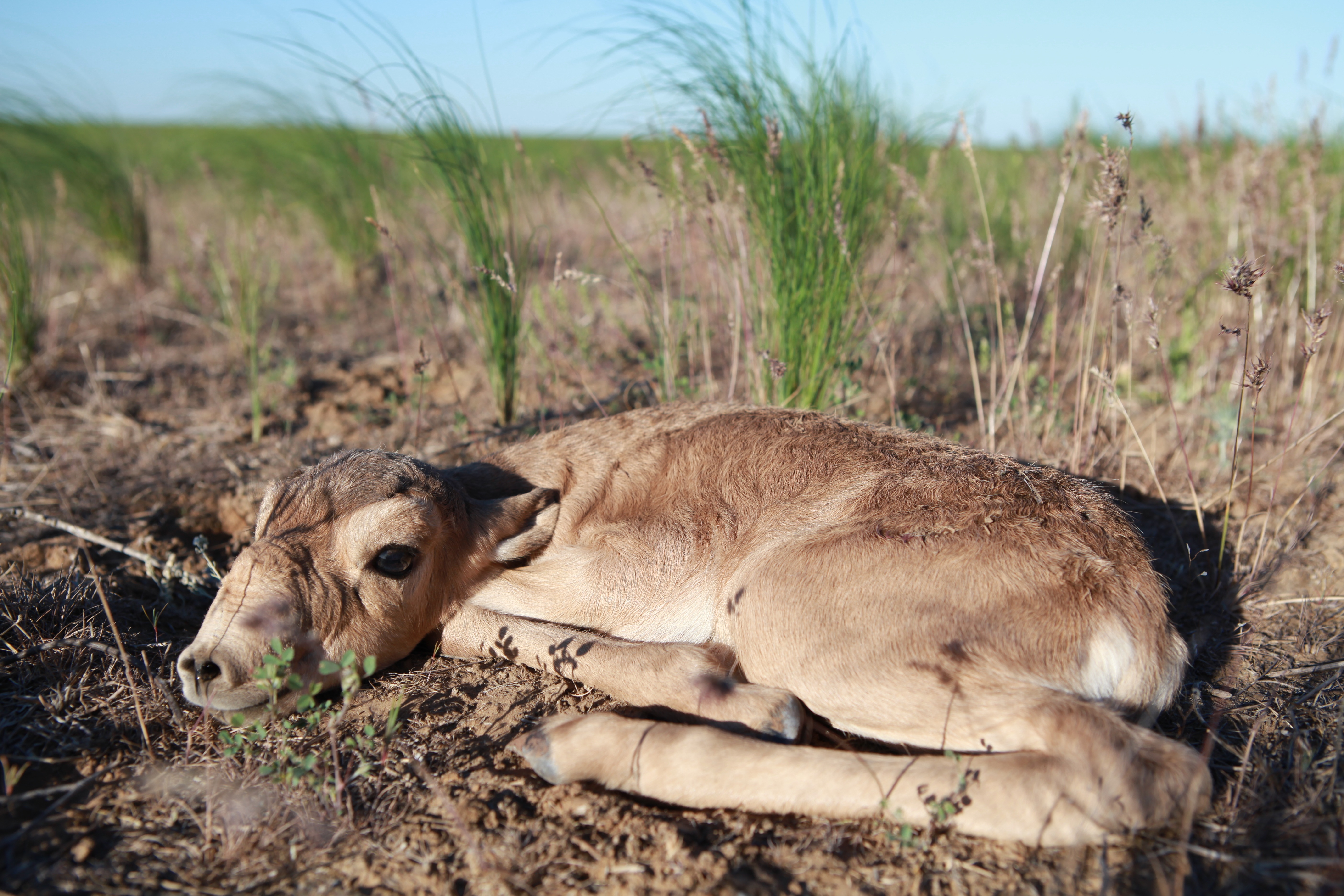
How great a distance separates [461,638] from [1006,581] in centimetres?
203

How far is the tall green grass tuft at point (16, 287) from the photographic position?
513cm

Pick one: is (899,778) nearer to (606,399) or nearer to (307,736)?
(307,736)

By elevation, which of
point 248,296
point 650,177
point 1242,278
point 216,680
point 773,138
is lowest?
point 216,680

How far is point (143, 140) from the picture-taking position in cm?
2078

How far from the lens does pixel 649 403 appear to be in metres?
5.11

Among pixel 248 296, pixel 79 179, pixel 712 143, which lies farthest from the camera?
pixel 79 179

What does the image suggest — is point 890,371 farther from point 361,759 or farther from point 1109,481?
point 361,759

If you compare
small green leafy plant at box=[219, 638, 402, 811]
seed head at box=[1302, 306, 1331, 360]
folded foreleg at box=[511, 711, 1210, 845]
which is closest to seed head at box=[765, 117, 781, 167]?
seed head at box=[1302, 306, 1331, 360]

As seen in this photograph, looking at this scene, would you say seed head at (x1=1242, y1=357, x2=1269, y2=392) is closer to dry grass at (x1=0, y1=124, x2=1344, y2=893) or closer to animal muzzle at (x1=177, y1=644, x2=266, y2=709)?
dry grass at (x1=0, y1=124, x2=1344, y2=893)

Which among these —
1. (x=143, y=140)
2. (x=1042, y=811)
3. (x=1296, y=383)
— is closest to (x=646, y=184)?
(x=1042, y=811)

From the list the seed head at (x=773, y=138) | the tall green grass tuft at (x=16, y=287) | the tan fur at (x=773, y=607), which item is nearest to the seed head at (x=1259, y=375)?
the tan fur at (x=773, y=607)

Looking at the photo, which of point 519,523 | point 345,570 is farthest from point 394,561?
point 519,523

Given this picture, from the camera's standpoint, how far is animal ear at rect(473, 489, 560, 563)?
3152 mm

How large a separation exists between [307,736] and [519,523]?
106 centimetres
